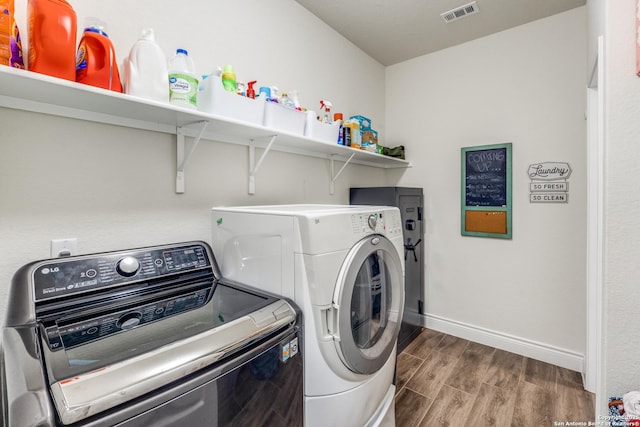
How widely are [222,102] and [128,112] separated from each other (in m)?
0.40

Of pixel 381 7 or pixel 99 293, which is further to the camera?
pixel 381 7

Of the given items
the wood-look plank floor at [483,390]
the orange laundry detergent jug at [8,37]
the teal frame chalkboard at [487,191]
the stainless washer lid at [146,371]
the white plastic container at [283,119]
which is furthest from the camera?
the teal frame chalkboard at [487,191]

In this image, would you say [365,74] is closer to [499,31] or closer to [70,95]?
[499,31]

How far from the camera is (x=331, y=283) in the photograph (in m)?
1.20

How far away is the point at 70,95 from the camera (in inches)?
41.5

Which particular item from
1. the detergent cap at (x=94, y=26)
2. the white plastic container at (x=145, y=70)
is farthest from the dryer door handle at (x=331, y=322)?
the detergent cap at (x=94, y=26)

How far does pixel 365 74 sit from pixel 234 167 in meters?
1.90

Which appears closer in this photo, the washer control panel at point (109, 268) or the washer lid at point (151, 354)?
the washer lid at point (151, 354)

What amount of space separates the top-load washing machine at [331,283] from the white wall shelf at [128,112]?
0.43 metres

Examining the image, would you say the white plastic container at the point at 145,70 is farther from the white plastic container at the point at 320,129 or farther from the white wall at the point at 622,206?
the white wall at the point at 622,206

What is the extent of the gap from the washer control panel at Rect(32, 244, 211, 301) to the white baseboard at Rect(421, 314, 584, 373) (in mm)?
2440

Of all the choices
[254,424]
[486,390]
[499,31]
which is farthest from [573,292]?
[254,424]

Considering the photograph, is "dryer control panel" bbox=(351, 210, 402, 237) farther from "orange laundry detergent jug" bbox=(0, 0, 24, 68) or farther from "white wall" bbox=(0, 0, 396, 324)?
"orange laundry detergent jug" bbox=(0, 0, 24, 68)

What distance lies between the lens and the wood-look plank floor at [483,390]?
70.9 inches
